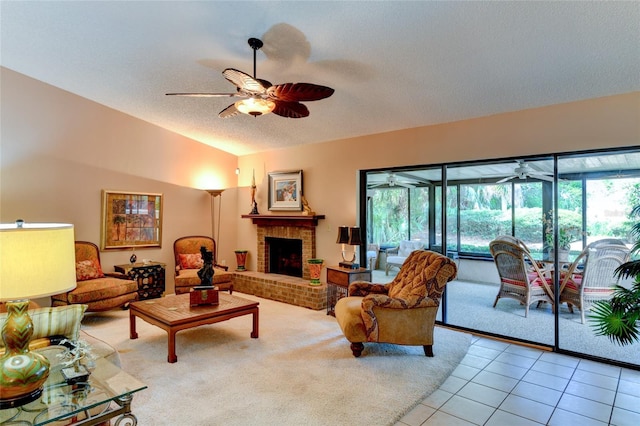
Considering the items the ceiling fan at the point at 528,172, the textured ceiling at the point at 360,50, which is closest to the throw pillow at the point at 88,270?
the textured ceiling at the point at 360,50

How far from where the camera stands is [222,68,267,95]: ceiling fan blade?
2.57 m

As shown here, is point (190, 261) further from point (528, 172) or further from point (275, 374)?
point (528, 172)

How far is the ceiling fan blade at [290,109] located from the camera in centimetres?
318

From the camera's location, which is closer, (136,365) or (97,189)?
(136,365)

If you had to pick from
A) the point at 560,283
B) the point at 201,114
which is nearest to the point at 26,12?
the point at 201,114

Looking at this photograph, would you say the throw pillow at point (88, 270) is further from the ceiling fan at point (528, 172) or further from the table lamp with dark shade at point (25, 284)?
the ceiling fan at point (528, 172)

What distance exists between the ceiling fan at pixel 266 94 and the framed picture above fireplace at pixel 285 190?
9.53 ft

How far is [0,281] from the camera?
1443mm

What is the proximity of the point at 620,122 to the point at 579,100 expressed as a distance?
42 cm

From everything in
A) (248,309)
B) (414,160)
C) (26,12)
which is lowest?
(248,309)

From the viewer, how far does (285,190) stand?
252 inches

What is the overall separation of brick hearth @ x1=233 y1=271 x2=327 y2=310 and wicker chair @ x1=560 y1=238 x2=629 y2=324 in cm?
316

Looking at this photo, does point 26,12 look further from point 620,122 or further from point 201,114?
point 620,122

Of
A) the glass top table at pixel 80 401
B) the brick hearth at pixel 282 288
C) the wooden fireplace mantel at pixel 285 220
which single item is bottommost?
the brick hearth at pixel 282 288
